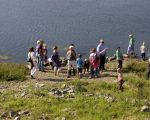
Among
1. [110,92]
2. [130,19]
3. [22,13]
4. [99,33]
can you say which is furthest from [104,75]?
[22,13]

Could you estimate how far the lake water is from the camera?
167ft

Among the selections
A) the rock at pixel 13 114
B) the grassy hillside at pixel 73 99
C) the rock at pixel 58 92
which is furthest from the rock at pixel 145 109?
the rock at pixel 13 114

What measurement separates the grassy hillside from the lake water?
823 inches

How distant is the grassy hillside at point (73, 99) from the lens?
19.2 metres

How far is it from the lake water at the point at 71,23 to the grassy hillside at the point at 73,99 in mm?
20895

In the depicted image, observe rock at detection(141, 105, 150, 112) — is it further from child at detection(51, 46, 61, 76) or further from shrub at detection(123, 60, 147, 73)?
shrub at detection(123, 60, 147, 73)

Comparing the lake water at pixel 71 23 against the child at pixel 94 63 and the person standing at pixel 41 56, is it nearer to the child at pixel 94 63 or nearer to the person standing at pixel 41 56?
the person standing at pixel 41 56

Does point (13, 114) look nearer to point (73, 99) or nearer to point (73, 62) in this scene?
point (73, 99)

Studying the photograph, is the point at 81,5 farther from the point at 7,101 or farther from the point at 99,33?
the point at 7,101

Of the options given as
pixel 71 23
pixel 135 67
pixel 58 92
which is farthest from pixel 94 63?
pixel 71 23

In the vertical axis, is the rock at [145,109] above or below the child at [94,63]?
below

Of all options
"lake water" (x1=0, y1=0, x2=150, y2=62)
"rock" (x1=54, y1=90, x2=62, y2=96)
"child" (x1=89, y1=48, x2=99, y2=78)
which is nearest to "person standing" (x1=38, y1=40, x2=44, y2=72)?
"child" (x1=89, y1=48, x2=99, y2=78)

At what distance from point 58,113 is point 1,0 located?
53952 millimetres

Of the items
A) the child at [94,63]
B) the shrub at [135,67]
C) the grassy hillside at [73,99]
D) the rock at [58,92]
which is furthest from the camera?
the shrub at [135,67]
